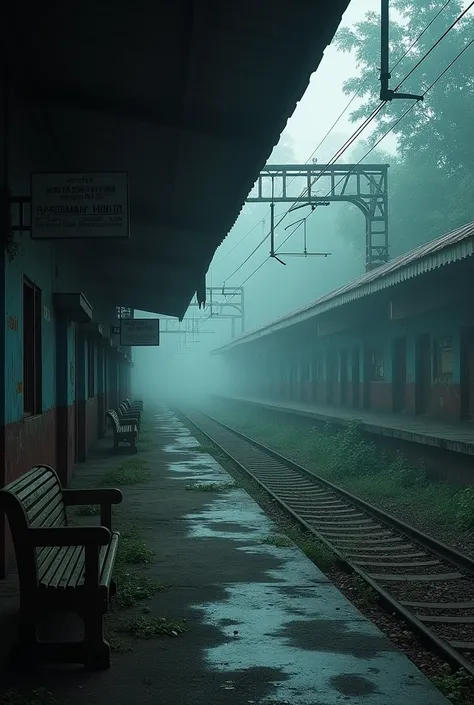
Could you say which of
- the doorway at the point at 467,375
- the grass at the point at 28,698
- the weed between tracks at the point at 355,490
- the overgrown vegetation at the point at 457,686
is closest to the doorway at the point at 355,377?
the weed between tracks at the point at 355,490

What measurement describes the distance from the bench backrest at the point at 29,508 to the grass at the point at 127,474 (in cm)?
766

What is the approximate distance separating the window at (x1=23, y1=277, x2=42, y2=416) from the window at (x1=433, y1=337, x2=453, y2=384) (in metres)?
10.7

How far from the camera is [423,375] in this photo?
2039 centimetres

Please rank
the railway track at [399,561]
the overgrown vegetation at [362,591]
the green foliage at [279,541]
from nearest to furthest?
the railway track at [399,561] < the overgrown vegetation at [362,591] < the green foliage at [279,541]

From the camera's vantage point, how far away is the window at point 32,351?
895cm

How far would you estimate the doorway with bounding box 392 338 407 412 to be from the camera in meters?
22.0

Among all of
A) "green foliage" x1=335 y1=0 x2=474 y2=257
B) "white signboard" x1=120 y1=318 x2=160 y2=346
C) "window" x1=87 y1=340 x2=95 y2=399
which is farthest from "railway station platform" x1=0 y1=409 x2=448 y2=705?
"green foliage" x1=335 y1=0 x2=474 y2=257

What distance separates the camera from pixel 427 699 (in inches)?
173

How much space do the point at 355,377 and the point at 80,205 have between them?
67.7 ft

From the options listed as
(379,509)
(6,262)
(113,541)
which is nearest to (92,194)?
(6,262)

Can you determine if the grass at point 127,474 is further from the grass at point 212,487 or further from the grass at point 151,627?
the grass at point 151,627

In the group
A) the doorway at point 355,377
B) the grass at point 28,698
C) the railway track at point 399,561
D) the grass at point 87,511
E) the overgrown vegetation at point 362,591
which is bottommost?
the railway track at point 399,561

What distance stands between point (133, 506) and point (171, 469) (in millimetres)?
5060

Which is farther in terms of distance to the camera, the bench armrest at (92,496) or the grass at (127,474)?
the grass at (127,474)
